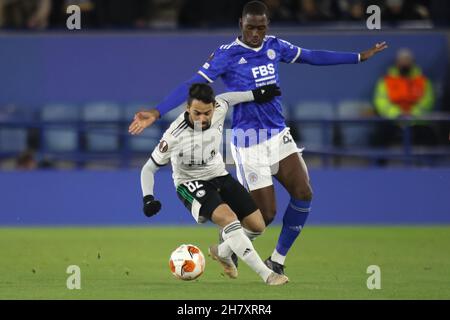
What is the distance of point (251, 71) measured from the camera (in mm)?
11328

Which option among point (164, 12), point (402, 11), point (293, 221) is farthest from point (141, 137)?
point (293, 221)

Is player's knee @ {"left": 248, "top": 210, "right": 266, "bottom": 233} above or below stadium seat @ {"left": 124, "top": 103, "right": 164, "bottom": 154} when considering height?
above

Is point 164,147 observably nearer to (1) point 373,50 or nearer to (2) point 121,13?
(1) point 373,50

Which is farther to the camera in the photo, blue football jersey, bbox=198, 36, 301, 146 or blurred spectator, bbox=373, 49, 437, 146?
blurred spectator, bbox=373, 49, 437, 146

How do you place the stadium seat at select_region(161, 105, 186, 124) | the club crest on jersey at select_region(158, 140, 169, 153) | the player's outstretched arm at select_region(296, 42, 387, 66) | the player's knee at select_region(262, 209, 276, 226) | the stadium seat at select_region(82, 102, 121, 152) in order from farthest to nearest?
1. the stadium seat at select_region(82, 102, 121, 152)
2. the stadium seat at select_region(161, 105, 186, 124)
3. the player's outstretched arm at select_region(296, 42, 387, 66)
4. the player's knee at select_region(262, 209, 276, 226)
5. the club crest on jersey at select_region(158, 140, 169, 153)

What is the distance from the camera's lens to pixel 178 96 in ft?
35.6

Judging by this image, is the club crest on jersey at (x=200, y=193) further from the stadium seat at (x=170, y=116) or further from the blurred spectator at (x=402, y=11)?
the blurred spectator at (x=402, y=11)

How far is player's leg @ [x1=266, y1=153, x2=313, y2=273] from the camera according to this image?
1121 centimetres

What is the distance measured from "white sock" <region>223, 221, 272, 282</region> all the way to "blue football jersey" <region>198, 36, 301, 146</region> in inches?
55.9

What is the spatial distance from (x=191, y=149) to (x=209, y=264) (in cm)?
237

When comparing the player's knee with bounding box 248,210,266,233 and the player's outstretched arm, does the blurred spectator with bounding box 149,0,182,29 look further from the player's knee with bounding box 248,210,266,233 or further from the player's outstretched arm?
the player's knee with bounding box 248,210,266,233

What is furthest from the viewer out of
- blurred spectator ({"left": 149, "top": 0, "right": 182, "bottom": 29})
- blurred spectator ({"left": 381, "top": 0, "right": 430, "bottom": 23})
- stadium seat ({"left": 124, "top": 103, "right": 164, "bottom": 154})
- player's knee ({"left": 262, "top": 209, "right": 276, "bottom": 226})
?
blurred spectator ({"left": 149, "top": 0, "right": 182, "bottom": 29})
